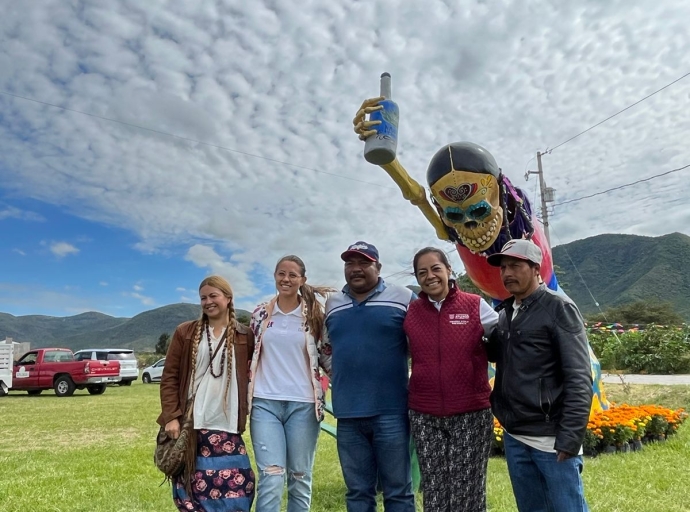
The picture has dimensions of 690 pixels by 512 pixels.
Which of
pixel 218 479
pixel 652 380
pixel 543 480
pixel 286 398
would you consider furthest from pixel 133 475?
pixel 652 380

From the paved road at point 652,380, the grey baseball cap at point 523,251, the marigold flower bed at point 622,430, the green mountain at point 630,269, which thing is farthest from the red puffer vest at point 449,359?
the green mountain at point 630,269

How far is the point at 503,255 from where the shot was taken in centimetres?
254

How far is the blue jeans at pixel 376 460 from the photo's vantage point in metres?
2.77

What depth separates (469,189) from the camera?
11.1 feet

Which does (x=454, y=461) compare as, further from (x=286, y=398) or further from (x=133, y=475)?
(x=133, y=475)

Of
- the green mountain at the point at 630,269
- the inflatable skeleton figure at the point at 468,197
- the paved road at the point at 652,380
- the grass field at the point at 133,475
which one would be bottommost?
the grass field at the point at 133,475

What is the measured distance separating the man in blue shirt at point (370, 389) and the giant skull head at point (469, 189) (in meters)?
0.74

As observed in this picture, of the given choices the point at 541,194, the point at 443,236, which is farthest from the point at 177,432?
the point at 541,194

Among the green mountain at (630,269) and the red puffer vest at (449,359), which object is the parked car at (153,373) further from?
the green mountain at (630,269)

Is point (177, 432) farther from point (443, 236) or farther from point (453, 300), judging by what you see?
point (443, 236)

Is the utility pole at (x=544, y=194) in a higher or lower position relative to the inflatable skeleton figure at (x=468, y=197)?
higher

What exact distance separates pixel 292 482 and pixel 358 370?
74 centimetres

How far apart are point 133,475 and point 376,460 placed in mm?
3864

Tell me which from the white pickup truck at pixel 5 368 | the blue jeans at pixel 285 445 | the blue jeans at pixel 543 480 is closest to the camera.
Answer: the blue jeans at pixel 543 480
